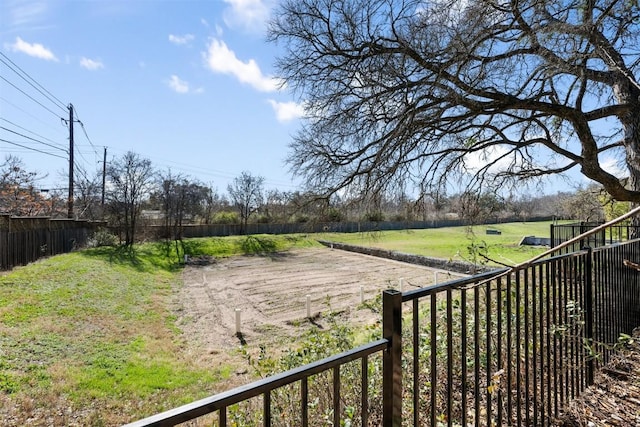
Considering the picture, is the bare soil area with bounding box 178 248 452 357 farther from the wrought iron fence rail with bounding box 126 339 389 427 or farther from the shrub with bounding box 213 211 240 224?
the shrub with bounding box 213 211 240 224

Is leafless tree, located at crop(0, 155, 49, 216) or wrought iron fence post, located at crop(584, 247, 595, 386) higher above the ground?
leafless tree, located at crop(0, 155, 49, 216)

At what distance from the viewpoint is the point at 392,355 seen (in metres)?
1.12

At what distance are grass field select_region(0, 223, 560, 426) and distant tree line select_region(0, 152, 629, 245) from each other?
1.06 m

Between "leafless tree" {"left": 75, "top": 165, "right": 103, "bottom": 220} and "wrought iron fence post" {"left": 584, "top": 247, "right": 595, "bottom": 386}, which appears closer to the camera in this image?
"wrought iron fence post" {"left": 584, "top": 247, "right": 595, "bottom": 386}

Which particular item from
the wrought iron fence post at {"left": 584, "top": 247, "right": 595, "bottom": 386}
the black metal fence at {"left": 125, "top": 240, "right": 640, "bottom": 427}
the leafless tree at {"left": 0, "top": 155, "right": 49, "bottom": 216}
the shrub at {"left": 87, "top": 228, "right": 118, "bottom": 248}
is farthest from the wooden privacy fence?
the wrought iron fence post at {"left": 584, "top": 247, "right": 595, "bottom": 386}

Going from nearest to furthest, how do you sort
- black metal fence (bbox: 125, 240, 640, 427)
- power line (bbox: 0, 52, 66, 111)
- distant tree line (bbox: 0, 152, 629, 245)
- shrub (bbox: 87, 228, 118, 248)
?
black metal fence (bbox: 125, 240, 640, 427) < distant tree line (bbox: 0, 152, 629, 245) < power line (bbox: 0, 52, 66, 111) < shrub (bbox: 87, 228, 118, 248)

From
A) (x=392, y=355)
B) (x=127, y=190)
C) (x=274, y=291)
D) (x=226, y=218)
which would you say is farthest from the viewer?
(x=226, y=218)

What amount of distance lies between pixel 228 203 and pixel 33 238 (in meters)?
17.5

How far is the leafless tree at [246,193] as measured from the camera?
28.1 metres

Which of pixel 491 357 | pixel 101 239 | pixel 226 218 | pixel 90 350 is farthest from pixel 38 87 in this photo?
pixel 491 357

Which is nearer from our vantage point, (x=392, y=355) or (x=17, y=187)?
(x=392, y=355)

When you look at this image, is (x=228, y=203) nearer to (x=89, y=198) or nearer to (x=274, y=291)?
(x=89, y=198)

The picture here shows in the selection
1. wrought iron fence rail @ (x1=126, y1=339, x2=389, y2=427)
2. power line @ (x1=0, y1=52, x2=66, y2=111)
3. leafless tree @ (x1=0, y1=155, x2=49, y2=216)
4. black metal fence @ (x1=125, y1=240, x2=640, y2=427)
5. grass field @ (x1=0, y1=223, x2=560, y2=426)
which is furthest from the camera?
leafless tree @ (x1=0, y1=155, x2=49, y2=216)

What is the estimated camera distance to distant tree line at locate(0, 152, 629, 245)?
624cm
